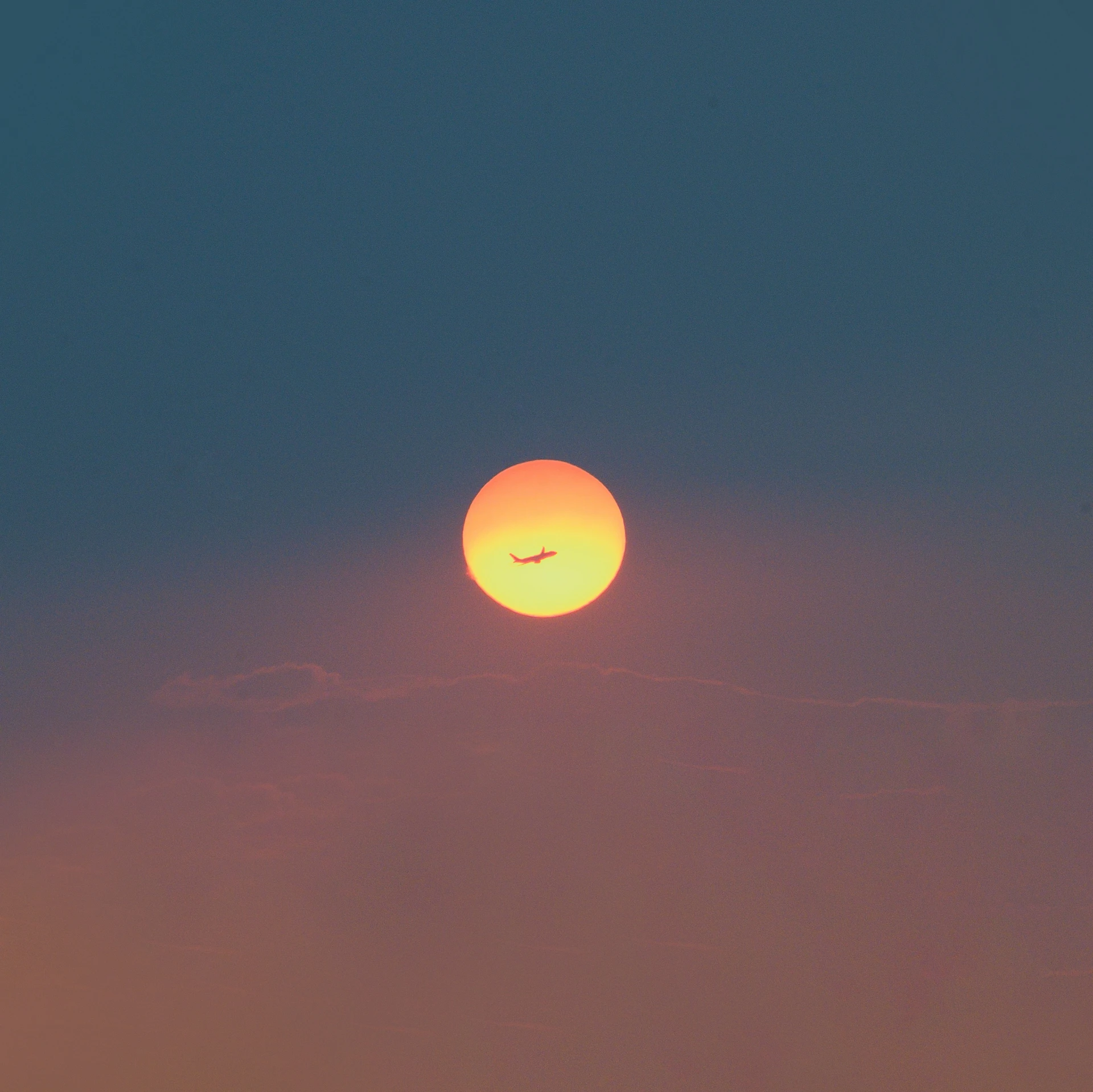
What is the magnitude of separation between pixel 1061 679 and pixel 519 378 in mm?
1862

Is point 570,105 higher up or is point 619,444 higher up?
point 570,105

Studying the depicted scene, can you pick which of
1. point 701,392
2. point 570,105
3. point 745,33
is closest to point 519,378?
point 701,392

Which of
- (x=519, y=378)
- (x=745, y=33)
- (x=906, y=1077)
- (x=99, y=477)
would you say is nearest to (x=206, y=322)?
(x=99, y=477)

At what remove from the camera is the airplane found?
8.55 feet

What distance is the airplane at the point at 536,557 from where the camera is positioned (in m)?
2.61

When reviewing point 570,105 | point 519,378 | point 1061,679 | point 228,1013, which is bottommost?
point 228,1013

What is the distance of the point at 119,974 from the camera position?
2.82 m

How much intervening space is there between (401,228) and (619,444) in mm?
1000

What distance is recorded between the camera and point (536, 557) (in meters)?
2.61

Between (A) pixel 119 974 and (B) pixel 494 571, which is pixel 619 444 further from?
(A) pixel 119 974

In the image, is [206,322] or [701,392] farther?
[206,322]

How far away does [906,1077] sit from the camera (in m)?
2.53

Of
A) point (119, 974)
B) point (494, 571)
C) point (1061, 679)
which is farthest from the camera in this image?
point (119, 974)

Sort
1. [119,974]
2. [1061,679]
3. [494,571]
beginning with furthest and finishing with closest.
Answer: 1. [119,974]
2. [494,571]
3. [1061,679]
